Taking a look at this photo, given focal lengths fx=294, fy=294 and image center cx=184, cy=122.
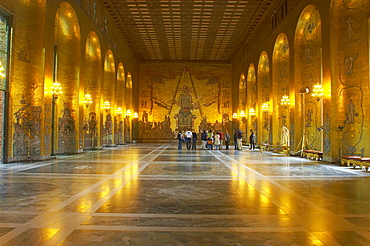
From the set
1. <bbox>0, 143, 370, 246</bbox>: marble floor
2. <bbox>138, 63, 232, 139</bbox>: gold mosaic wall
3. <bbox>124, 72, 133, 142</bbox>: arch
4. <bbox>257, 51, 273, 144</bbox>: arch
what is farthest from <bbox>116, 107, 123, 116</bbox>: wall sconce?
<bbox>0, 143, 370, 246</bbox>: marble floor

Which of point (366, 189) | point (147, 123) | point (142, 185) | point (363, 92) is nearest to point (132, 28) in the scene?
point (147, 123)

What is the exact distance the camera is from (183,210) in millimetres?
4766

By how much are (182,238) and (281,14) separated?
708 inches

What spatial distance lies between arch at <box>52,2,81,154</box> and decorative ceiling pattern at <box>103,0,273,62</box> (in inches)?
209

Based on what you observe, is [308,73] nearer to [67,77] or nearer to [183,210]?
[67,77]

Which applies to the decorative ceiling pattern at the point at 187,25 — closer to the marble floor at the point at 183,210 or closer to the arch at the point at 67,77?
the arch at the point at 67,77

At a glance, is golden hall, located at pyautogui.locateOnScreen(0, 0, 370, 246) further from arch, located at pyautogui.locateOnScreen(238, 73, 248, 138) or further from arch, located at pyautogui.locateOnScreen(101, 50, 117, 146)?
arch, located at pyautogui.locateOnScreen(238, 73, 248, 138)

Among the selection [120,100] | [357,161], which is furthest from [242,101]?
[357,161]

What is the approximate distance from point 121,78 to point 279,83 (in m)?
14.8

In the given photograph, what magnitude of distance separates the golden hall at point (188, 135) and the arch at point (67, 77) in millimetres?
64

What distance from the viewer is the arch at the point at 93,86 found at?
63.1ft

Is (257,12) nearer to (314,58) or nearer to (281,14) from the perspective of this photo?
(281,14)

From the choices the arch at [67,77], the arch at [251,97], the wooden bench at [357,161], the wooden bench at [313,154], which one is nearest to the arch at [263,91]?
the arch at [251,97]

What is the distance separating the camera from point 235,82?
32.5 meters
